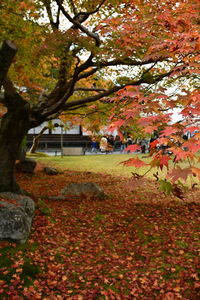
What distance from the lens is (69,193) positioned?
8898 mm

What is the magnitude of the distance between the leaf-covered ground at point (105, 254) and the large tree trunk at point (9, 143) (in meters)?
1.20

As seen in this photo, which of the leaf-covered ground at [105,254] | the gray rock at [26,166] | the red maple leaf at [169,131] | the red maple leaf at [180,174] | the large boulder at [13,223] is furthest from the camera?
the gray rock at [26,166]

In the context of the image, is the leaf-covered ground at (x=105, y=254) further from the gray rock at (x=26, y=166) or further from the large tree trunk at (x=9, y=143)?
the gray rock at (x=26, y=166)

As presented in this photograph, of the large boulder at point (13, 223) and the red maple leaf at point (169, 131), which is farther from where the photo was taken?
the large boulder at point (13, 223)

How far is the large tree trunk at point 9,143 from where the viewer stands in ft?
24.9

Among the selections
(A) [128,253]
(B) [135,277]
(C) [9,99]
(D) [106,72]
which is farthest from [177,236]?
(D) [106,72]

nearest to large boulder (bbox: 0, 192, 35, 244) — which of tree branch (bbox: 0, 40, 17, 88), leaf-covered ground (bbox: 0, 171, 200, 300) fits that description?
leaf-covered ground (bbox: 0, 171, 200, 300)

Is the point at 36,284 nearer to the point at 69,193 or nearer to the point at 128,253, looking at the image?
the point at 128,253

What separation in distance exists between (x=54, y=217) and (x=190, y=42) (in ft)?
15.5

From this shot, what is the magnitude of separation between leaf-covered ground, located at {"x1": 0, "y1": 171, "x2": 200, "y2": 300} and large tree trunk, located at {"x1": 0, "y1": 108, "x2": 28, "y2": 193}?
3.95ft

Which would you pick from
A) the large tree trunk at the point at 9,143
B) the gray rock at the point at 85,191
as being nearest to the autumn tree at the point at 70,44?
the large tree trunk at the point at 9,143

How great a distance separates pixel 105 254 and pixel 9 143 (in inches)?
155

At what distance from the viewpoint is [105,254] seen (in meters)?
5.34

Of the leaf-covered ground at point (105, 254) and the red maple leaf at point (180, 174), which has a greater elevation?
the red maple leaf at point (180, 174)
